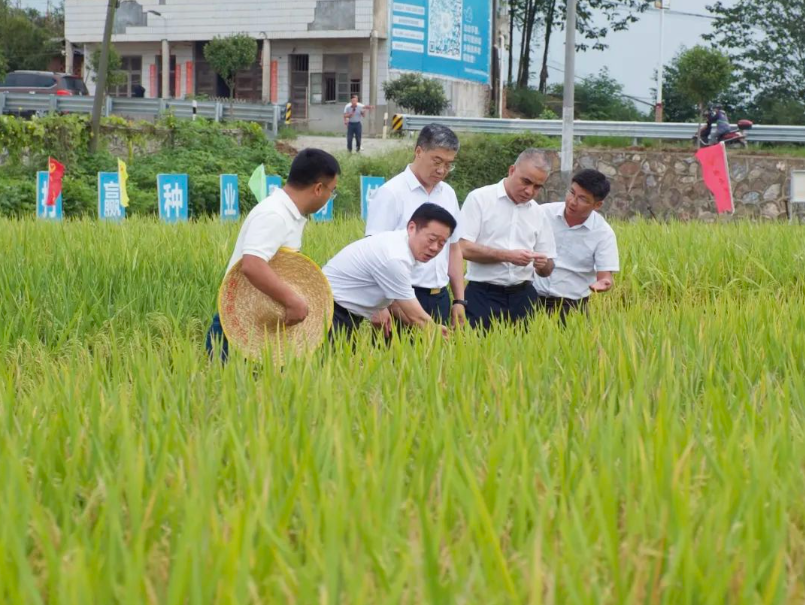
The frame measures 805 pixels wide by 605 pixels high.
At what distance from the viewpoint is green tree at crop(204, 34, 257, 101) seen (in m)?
33.3

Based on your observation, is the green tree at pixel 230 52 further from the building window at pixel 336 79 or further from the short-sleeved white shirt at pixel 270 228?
the short-sleeved white shirt at pixel 270 228

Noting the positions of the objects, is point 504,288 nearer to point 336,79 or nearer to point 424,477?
point 424,477

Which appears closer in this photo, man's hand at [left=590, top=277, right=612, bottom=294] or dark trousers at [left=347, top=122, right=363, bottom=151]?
man's hand at [left=590, top=277, right=612, bottom=294]

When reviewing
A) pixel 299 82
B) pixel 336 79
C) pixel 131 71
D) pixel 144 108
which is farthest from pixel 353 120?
pixel 131 71

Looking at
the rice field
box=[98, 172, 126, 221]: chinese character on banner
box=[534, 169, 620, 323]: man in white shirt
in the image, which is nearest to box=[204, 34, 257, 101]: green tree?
box=[98, 172, 126, 221]: chinese character on banner

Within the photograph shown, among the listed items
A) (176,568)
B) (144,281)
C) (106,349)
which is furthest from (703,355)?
(144,281)

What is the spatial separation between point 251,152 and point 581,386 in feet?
64.1

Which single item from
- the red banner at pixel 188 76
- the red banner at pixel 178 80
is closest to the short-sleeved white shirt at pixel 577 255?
the red banner at pixel 188 76

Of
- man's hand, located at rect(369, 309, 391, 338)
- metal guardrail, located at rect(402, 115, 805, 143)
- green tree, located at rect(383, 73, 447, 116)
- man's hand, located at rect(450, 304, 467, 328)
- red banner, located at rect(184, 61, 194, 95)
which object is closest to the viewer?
man's hand, located at rect(369, 309, 391, 338)

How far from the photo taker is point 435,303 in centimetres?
589

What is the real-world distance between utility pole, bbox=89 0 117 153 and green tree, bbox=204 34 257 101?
12.2 meters

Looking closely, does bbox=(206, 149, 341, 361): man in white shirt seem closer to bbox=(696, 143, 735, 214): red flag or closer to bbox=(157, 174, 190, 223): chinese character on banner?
bbox=(157, 174, 190, 223): chinese character on banner

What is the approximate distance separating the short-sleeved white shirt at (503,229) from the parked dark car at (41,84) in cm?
2279

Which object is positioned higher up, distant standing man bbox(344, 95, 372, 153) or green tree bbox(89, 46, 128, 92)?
green tree bbox(89, 46, 128, 92)
